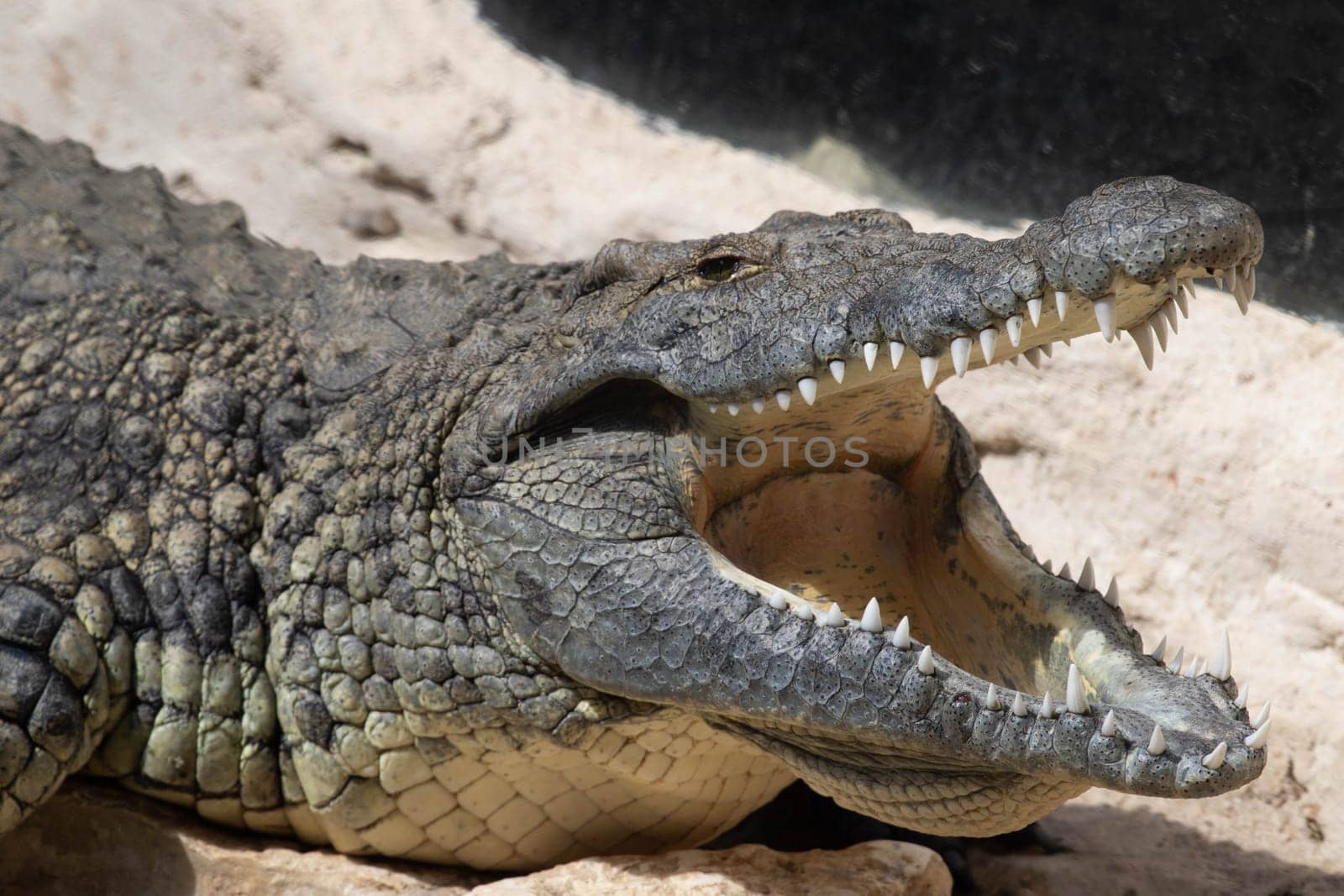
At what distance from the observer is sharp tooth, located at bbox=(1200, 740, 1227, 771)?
1.97 meters

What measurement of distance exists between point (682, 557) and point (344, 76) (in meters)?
3.05

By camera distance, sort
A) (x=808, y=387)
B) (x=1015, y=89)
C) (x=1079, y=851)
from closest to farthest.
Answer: (x=808, y=387), (x=1079, y=851), (x=1015, y=89)

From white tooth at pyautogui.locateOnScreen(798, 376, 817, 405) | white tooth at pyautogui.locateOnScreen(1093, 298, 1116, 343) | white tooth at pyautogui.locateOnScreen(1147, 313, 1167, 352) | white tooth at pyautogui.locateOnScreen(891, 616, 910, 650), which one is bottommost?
white tooth at pyautogui.locateOnScreen(891, 616, 910, 650)

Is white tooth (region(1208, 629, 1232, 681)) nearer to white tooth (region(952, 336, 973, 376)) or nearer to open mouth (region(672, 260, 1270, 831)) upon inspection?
open mouth (region(672, 260, 1270, 831))

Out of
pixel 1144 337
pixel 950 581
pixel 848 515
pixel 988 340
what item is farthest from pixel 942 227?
pixel 988 340

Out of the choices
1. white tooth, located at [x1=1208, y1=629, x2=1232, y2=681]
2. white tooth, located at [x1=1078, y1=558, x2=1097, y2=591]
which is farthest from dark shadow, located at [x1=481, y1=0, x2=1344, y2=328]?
white tooth, located at [x1=1208, y1=629, x2=1232, y2=681]

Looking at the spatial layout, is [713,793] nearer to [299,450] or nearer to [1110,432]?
[299,450]

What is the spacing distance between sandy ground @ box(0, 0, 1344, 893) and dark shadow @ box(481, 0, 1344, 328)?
121mm

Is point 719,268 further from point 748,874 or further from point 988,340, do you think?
point 748,874

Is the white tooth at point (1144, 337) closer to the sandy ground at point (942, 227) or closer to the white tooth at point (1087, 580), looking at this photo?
the white tooth at point (1087, 580)

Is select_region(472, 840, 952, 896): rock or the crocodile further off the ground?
the crocodile

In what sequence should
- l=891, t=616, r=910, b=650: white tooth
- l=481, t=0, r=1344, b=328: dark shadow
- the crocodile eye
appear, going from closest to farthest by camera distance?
l=891, t=616, r=910, b=650: white tooth → the crocodile eye → l=481, t=0, r=1344, b=328: dark shadow

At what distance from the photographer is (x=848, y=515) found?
9.51 ft

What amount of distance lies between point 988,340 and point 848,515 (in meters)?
0.82
